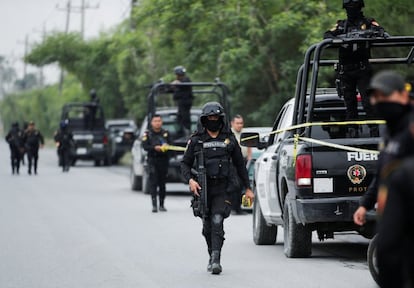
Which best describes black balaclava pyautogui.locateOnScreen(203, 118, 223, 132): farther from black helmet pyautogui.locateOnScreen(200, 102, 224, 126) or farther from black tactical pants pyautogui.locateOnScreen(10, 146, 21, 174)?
black tactical pants pyautogui.locateOnScreen(10, 146, 21, 174)

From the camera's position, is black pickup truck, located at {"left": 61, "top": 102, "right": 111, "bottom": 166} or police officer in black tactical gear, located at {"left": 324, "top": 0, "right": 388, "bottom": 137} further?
black pickup truck, located at {"left": 61, "top": 102, "right": 111, "bottom": 166}

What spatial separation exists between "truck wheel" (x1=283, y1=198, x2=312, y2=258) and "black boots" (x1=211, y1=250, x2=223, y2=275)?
3.64 ft

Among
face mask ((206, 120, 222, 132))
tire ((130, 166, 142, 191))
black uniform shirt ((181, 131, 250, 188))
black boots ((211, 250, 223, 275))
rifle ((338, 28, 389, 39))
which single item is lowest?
tire ((130, 166, 142, 191))

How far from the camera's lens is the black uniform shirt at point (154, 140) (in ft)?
73.0

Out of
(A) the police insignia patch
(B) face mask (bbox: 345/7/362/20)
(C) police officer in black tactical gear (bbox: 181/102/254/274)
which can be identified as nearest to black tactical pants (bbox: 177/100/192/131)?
(B) face mask (bbox: 345/7/362/20)

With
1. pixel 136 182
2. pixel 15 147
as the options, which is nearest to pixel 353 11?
pixel 136 182

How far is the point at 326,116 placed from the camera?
13.8 metres

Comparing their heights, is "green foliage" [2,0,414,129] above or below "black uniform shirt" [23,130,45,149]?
above

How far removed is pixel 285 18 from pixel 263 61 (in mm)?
1858

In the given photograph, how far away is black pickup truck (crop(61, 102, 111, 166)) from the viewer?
153ft

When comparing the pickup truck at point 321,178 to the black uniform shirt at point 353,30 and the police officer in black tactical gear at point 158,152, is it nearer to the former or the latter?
the black uniform shirt at point 353,30

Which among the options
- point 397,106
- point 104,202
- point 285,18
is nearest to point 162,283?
point 397,106

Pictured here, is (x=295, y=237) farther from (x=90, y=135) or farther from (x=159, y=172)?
(x=90, y=135)

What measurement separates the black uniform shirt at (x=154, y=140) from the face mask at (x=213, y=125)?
9.63 m
